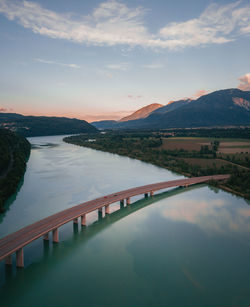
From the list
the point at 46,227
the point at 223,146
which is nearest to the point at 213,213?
the point at 46,227

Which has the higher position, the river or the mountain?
the mountain

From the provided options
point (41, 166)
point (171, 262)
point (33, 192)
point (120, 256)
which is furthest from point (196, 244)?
point (41, 166)

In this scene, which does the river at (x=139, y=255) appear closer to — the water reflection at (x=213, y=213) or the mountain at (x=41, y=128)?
the water reflection at (x=213, y=213)

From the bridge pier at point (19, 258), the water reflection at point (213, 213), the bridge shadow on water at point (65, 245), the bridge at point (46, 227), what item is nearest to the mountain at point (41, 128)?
the bridge at point (46, 227)

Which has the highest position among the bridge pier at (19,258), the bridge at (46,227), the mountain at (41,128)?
the mountain at (41,128)

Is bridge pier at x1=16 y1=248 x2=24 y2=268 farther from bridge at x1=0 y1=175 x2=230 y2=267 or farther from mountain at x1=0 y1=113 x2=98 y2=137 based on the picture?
mountain at x1=0 y1=113 x2=98 y2=137

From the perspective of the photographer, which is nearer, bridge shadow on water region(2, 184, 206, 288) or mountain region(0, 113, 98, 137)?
bridge shadow on water region(2, 184, 206, 288)

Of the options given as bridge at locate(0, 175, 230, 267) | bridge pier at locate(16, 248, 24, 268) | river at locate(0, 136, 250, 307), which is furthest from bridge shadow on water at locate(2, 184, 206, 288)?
bridge at locate(0, 175, 230, 267)
